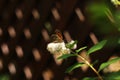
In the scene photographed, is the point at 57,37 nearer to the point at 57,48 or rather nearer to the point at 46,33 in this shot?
the point at 57,48

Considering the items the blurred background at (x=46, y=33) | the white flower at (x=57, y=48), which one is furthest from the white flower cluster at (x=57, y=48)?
the blurred background at (x=46, y=33)

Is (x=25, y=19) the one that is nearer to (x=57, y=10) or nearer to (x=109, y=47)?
(x=57, y=10)

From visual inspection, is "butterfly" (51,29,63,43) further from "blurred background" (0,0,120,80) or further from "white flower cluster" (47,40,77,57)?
"blurred background" (0,0,120,80)

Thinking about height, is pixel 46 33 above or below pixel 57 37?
above

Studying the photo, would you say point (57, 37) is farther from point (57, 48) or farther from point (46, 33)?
point (46, 33)

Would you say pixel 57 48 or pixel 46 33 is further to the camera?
pixel 46 33

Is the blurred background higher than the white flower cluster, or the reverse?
the blurred background

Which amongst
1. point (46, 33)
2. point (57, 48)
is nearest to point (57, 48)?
point (57, 48)

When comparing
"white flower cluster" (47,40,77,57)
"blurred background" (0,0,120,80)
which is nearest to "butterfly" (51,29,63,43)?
"white flower cluster" (47,40,77,57)

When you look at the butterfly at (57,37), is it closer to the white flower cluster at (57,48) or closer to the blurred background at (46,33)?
the white flower cluster at (57,48)

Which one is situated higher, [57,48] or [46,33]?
[46,33]
